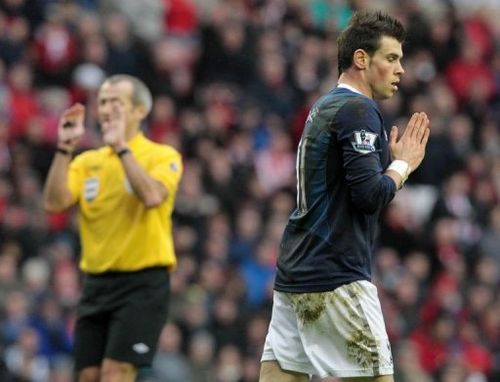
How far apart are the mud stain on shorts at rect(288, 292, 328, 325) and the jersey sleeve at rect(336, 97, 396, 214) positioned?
21.2 inches

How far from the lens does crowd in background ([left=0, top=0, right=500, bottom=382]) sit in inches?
583

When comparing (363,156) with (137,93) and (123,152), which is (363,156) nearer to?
(123,152)

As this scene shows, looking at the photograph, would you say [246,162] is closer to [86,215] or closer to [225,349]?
[225,349]

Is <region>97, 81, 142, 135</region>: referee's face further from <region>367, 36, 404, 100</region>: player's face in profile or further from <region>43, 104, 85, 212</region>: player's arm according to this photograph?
<region>367, 36, 404, 100</region>: player's face in profile

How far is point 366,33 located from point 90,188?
2.84 m

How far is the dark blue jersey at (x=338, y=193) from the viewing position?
24.5ft

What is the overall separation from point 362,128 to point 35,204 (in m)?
8.53

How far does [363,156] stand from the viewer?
7.43m

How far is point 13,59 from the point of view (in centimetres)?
1711

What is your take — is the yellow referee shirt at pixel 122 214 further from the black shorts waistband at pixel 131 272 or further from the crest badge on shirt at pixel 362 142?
the crest badge on shirt at pixel 362 142

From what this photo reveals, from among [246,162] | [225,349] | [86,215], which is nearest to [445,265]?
[246,162]

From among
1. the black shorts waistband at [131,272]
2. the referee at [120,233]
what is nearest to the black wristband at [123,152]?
the referee at [120,233]

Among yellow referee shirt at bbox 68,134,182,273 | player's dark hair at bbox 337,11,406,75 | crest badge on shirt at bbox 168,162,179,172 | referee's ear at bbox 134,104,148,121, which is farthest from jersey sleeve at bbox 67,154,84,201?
player's dark hair at bbox 337,11,406,75

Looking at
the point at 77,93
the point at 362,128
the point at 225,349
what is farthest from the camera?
the point at 77,93
